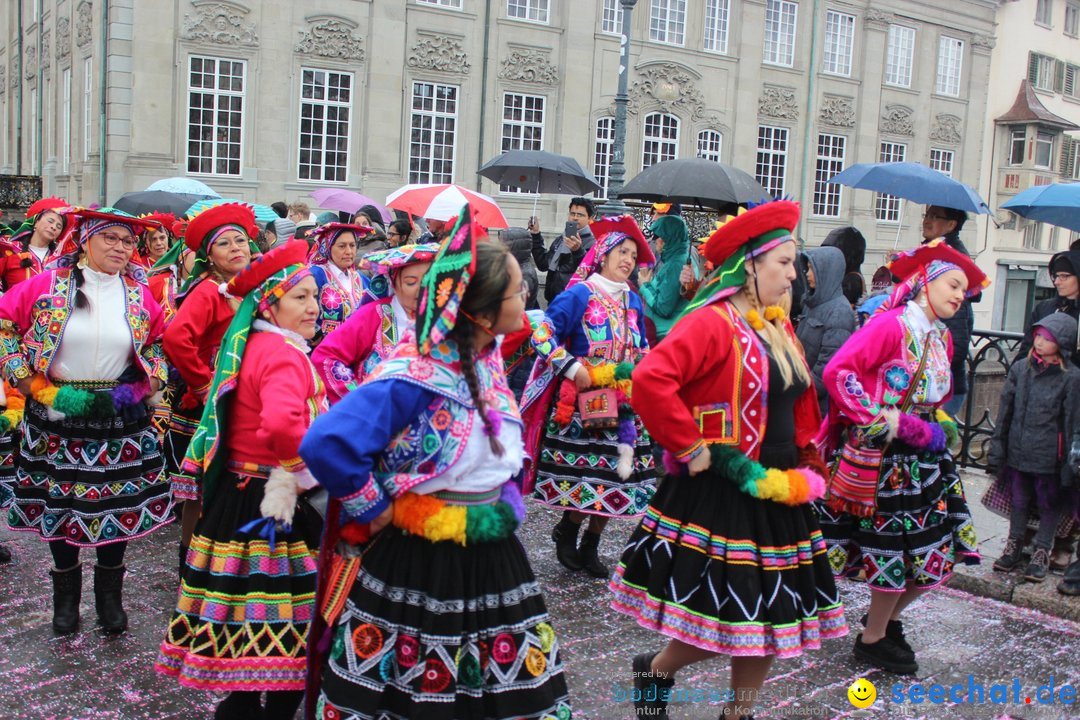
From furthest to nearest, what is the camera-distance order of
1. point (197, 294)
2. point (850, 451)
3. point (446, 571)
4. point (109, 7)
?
point (109, 7)
point (197, 294)
point (850, 451)
point (446, 571)

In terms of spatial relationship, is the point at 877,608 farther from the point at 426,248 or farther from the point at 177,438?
the point at 177,438

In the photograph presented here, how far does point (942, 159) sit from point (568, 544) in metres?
33.1

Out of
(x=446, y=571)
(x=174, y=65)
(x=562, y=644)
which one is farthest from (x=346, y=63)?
(x=446, y=571)

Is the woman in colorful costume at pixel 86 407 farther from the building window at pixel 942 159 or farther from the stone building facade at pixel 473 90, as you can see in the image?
the building window at pixel 942 159

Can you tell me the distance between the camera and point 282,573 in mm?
3828

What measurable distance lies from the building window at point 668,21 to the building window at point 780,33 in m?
3.22

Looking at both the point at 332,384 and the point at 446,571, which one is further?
the point at 332,384

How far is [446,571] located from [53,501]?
293 cm

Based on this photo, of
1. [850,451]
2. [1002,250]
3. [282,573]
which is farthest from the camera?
[1002,250]

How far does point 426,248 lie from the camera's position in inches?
200

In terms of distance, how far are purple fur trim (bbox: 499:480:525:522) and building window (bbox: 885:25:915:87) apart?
109 feet

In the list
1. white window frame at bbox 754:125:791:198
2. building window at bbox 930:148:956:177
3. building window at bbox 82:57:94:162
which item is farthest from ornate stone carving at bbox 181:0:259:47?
building window at bbox 930:148:956:177

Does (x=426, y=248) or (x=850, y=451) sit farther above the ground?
(x=426, y=248)

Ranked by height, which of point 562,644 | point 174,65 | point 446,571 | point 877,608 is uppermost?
point 174,65
